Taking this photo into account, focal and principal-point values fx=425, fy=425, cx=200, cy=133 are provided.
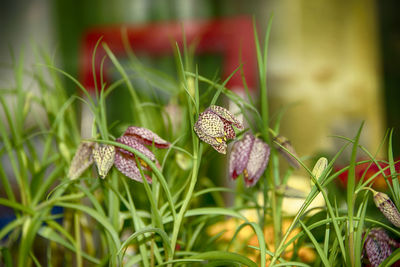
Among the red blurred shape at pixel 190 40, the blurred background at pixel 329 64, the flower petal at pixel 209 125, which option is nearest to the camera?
the flower petal at pixel 209 125

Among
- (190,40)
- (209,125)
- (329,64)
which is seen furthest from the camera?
(329,64)

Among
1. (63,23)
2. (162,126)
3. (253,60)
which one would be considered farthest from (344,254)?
(63,23)

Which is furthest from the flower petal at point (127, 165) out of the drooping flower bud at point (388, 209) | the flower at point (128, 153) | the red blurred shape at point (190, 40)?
the red blurred shape at point (190, 40)

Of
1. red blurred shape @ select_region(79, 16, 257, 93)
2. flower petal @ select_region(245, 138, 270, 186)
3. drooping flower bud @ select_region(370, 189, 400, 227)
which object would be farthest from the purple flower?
red blurred shape @ select_region(79, 16, 257, 93)

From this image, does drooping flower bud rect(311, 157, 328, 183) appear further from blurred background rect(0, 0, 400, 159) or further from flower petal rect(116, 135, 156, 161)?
blurred background rect(0, 0, 400, 159)

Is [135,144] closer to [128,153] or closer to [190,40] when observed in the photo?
[128,153]

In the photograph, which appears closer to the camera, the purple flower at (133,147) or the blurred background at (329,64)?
the purple flower at (133,147)

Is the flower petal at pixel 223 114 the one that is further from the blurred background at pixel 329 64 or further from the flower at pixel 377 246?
the blurred background at pixel 329 64

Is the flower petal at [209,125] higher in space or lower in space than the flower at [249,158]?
higher

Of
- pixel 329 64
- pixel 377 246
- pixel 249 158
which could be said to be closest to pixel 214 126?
pixel 249 158
